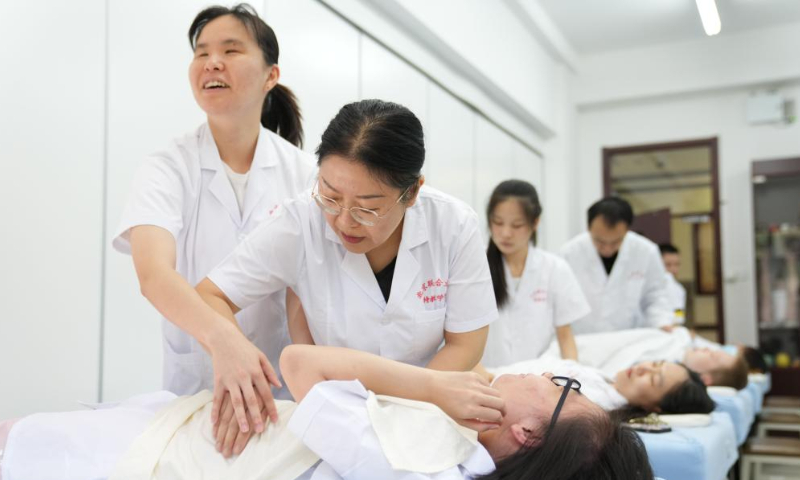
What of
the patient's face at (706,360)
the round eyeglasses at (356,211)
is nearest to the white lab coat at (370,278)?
the round eyeglasses at (356,211)

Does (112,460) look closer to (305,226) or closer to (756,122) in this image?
(305,226)

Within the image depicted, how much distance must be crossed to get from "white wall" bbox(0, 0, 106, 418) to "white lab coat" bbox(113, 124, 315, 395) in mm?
381

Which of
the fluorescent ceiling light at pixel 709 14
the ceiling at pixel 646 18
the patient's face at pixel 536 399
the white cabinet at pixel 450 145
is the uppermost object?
the ceiling at pixel 646 18

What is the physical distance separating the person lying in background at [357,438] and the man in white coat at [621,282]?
8.53 ft

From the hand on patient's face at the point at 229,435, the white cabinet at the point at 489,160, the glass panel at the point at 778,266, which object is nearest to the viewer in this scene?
the hand on patient's face at the point at 229,435

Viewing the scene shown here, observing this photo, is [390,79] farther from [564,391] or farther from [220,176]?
[564,391]

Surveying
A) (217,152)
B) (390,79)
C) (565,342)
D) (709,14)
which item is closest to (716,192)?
(709,14)

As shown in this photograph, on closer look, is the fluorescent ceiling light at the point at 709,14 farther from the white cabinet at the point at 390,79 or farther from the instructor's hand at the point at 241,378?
the instructor's hand at the point at 241,378

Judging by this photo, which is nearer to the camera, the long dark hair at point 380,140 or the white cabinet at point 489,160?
the long dark hair at point 380,140

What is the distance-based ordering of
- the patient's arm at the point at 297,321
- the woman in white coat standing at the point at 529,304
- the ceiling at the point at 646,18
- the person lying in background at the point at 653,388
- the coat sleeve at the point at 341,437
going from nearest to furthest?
the coat sleeve at the point at 341,437 < the patient's arm at the point at 297,321 < the person lying in background at the point at 653,388 < the woman in white coat standing at the point at 529,304 < the ceiling at the point at 646,18

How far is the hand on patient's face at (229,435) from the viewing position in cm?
131

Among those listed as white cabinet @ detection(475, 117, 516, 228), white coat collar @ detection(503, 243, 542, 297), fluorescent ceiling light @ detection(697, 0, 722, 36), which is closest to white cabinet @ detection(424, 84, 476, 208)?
white cabinet @ detection(475, 117, 516, 228)

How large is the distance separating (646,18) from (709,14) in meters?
1.44

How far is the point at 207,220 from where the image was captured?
5.96ft
